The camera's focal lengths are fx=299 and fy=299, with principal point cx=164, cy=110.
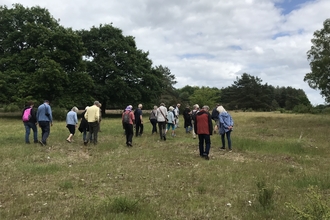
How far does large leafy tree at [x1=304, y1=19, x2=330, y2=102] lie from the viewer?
28.1 m

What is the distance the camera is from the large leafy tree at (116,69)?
4203 centimetres

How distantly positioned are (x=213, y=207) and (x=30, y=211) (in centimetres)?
334

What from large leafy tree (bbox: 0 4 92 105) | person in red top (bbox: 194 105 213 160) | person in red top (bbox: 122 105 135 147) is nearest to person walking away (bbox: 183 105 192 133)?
person in red top (bbox: 122 105 135 147)

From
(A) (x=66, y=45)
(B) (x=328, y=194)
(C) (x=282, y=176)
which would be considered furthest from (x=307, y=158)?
(A) (x=66, y=45)

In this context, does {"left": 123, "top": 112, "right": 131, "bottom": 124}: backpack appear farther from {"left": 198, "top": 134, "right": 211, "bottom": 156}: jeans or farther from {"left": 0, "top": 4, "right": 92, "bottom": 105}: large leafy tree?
{"left": 0, "top": 4, "right": 92, "bottom": 105}: large leafy tree

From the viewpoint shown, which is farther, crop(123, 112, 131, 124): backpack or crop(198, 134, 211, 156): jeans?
crop(123, 112, 131, 124): backpack

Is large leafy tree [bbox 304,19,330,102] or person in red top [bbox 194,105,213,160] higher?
large leafy tree [bbox 304,19,330,102]

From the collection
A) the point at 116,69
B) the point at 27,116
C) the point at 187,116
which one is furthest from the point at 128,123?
the point at 116,69

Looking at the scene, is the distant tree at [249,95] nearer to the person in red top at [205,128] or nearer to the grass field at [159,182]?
the grass field at [159,182]

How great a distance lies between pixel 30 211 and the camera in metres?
5.34

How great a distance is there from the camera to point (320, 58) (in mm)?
28859

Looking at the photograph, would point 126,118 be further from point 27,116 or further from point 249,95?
point 249,95

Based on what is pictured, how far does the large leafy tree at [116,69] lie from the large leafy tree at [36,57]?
478cm

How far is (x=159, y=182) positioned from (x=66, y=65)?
109ft
